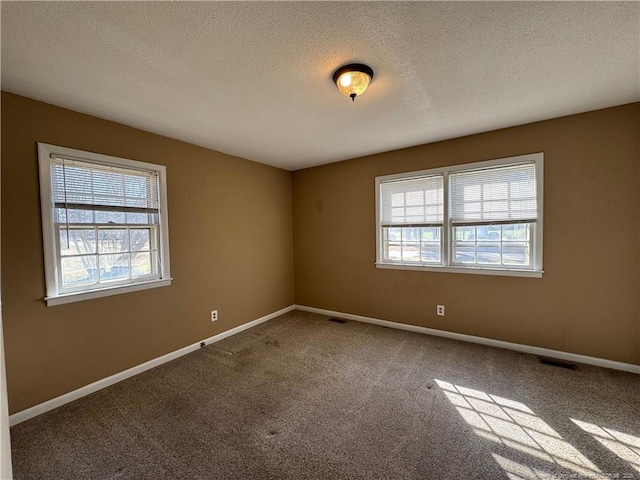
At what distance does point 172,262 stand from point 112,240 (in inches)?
23.4

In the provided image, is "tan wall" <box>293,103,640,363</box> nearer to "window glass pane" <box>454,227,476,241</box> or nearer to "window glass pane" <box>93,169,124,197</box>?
"window glass pane" <box>454,227,476,241</box>

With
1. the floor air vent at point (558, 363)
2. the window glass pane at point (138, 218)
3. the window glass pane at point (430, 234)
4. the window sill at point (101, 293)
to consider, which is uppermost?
the window glass pane at point (138, 218)

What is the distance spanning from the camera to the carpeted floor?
5.41 ft

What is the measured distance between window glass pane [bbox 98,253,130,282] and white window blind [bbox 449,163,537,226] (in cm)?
363

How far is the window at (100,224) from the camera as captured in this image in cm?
228

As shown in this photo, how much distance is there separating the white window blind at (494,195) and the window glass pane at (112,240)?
11.8ft

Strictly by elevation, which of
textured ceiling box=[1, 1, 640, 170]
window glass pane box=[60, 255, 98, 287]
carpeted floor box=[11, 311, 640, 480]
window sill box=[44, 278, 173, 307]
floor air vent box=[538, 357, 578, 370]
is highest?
textured ceiling box=[1, 1, 640, 170]

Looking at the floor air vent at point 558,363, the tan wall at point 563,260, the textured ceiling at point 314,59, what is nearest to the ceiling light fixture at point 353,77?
the textured ceiling at point 314,59

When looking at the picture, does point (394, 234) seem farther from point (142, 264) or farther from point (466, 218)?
point (142, 264)

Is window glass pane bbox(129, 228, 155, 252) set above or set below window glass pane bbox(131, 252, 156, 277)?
above

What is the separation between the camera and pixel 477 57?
1.79 meters

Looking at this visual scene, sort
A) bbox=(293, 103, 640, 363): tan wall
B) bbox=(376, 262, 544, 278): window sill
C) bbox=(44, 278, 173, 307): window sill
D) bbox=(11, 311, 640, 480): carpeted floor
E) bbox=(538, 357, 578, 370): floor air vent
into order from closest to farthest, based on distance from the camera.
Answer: bbox=(11, 311, 640, 480): carpeted floor
bbox=(44, 278, 173, 307): window sill
bbox=(293, 103, 640, 363): tan wall
bbox=(538, 357, 578, 370): floor air vent
bbox=(376, 262, 544, 278): window sill

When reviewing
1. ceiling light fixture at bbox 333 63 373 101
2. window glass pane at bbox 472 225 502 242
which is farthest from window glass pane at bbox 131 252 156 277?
window glass pane at bbox 472 225 502 242

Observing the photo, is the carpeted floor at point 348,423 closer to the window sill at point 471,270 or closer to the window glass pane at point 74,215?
the window sill at point 471,270
